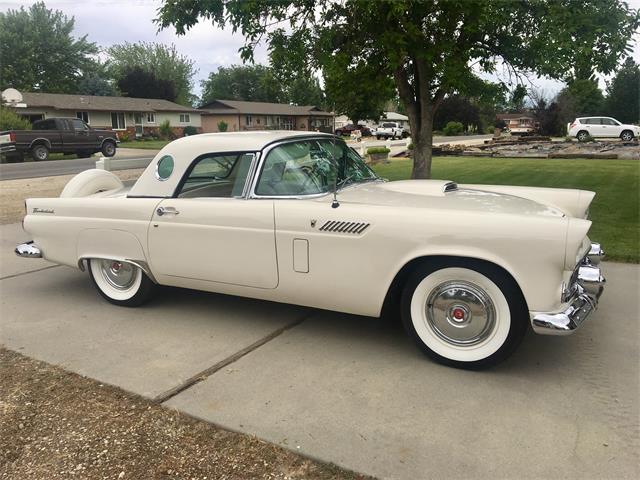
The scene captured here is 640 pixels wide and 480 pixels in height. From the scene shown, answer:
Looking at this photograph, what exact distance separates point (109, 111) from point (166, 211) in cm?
4429

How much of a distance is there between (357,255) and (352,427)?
1.10m

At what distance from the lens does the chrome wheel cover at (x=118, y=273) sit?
4.46m

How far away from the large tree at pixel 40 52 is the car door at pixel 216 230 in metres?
52.9

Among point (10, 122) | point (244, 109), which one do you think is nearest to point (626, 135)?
point (10, 122)

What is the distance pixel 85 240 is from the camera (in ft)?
14.6

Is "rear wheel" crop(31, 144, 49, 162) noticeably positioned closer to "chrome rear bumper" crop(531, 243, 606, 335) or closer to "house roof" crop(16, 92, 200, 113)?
"house roof" crop(16, 92, 200, 113)

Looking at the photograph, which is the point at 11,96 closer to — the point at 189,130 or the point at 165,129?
the point at 165,129

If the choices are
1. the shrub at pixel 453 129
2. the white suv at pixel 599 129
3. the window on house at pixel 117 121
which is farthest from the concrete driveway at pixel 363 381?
the shrub at pixel 453 129

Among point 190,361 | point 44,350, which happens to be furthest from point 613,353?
point 44,350

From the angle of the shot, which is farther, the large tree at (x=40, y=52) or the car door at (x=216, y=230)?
the large tree at (x=40, y=52)

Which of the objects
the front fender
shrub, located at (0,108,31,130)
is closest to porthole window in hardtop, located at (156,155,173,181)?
the front fender

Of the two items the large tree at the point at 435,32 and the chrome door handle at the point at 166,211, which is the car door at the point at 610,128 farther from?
the chrome door handle at the point at 166,211

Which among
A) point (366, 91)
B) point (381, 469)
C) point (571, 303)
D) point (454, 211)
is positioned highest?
point (366, 91)

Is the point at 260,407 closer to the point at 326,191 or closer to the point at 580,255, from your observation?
the point at 326,191
